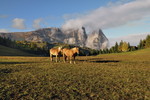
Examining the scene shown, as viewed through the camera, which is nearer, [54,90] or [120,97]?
[120,97]

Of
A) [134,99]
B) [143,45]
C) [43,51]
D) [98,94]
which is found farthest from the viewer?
[43,51]

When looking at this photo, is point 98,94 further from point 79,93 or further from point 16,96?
point 16,96

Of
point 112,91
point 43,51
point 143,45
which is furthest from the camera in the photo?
point 43,51

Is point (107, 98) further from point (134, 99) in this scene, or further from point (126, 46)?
point (126, 46)

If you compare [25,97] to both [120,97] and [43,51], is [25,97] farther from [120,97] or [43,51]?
[43,51]

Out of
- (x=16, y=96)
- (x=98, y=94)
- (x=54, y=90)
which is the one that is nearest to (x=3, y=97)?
(x=16, y=96)

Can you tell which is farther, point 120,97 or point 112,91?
point 112,91

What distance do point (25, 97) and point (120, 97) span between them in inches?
226

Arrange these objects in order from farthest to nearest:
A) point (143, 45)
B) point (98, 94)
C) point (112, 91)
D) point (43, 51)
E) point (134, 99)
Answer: point (43, 51), point (143, 45), point (112, 91), point (98, 94), point (134, 99)

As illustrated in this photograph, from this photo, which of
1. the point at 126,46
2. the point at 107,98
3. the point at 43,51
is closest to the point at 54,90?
the point at 107,98

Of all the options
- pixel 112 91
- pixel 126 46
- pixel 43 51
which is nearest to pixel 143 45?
pixel 126 46

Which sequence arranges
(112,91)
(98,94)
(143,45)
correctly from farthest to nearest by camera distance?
1. (143,45)
2. (112,91)
3. (98,94)

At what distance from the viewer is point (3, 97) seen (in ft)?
24.2

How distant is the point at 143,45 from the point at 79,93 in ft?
504
